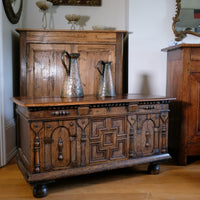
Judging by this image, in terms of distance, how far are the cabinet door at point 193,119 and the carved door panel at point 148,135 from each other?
41cm

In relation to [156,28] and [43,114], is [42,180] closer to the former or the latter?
[43,114]

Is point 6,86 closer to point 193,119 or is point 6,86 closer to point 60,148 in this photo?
point 60,148

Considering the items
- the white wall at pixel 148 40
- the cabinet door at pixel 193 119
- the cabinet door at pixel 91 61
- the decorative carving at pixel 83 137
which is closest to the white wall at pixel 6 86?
the white wall at pixel 148 40

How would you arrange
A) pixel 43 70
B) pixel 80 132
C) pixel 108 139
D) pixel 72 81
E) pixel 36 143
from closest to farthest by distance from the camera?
pixel 36 143 < pixel 80 132 < pixel 108 139 < pixel 72 81 < pixel 43 70

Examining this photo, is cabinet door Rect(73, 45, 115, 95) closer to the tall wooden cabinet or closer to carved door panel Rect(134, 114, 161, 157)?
the tall wooden cabinet

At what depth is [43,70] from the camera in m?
2.60

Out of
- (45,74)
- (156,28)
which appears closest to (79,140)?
(45,74)

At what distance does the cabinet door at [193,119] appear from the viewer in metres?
2.32

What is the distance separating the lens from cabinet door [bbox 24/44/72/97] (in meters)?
2.56

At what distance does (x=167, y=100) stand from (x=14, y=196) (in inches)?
55.5

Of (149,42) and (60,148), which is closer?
(60,148)

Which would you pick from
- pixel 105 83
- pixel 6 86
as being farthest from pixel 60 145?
pixel 6 86

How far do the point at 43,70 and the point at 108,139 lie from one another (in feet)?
3.72

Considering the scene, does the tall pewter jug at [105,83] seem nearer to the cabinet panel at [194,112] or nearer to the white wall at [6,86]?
the cabinet panel at [194,112]
